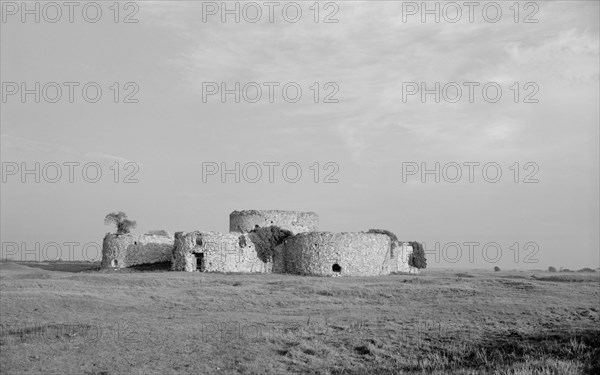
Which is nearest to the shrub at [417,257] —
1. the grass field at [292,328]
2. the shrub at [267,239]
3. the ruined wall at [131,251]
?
the shrub at [267,239]

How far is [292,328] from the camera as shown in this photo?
1719 cm

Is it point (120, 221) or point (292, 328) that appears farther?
point (120, 221)

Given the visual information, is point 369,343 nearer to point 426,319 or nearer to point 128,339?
point 426,319

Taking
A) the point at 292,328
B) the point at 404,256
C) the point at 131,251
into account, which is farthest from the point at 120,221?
the point at 292,328

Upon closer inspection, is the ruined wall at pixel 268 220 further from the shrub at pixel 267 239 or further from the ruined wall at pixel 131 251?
the ruined wall at pixel 131 251

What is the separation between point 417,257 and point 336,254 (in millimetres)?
9227

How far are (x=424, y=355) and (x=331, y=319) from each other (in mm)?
4888

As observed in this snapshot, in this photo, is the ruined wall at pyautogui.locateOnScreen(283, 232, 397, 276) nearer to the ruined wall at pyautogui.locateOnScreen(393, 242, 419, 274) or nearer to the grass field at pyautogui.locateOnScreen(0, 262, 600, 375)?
the ruined wall at pyautogui.locateOnScreen(393, 242, 419, 274)

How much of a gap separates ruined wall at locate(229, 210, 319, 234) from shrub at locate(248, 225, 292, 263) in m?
1.85

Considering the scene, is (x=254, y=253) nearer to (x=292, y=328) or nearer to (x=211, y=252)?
(x=211, y=252)

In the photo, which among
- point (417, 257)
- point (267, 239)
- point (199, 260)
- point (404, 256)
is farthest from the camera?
point (417, 257)

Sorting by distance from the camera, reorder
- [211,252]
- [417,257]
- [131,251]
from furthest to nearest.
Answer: [417,257], [131,251], [211,252]

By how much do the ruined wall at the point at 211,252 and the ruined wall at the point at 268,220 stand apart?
395 cm

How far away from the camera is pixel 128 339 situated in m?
15.9
